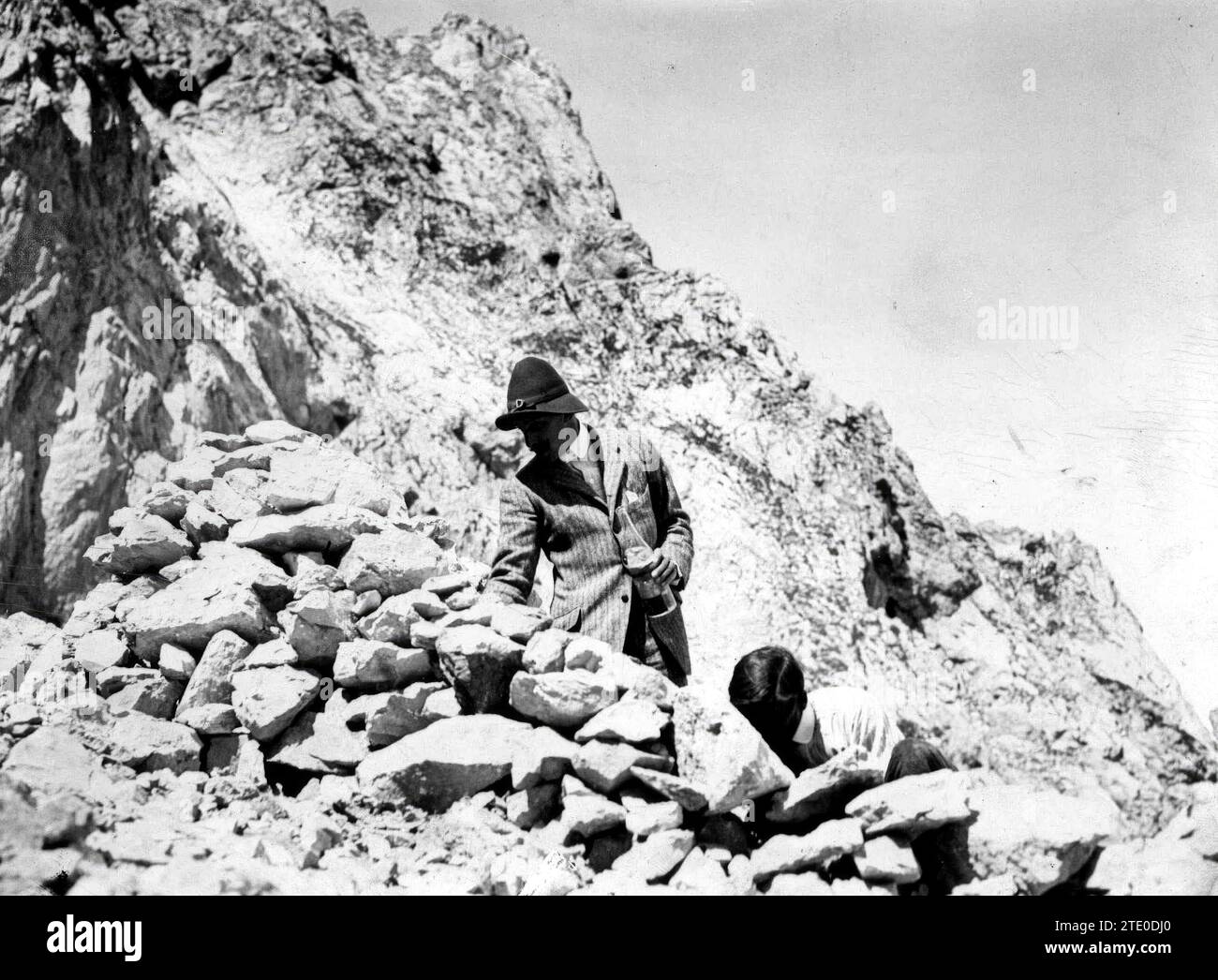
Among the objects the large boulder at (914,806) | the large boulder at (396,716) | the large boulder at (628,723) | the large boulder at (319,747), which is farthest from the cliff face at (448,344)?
the large boulder at (914,806)

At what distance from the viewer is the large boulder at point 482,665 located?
12.2 feet

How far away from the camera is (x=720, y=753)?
10.4 ft

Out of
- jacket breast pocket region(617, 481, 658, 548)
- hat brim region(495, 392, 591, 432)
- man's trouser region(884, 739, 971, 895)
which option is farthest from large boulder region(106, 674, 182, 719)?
man's trouser region(884, 739, 971, 895)

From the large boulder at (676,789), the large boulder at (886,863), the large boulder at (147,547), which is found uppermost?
the large boulder at (147,547)

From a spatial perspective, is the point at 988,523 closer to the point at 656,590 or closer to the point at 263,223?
the point at 263,223

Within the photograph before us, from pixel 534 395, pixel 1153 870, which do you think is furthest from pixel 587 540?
pixel 1153 870

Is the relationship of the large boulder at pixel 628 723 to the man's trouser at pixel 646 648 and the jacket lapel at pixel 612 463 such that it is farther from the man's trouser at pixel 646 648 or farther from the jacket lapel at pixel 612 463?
the jacket lapel at pixel 612 463

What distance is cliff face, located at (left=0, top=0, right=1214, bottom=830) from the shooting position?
6.86 metres

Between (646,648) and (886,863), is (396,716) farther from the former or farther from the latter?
(886,863)

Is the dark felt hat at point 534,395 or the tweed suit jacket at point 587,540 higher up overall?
the dark felt hat at point 534,395

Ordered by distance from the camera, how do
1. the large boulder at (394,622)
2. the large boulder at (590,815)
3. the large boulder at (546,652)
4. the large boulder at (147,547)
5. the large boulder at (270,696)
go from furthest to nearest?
the large boulder at (147,547) < the large boulder at (394,622) < the large boulder at (270,696) < the large boulder at (546,652) < the large boulder at (590,815)

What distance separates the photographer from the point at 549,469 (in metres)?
4.34

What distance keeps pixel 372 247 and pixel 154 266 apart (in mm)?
3575

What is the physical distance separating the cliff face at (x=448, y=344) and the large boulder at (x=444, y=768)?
3.54 meters
